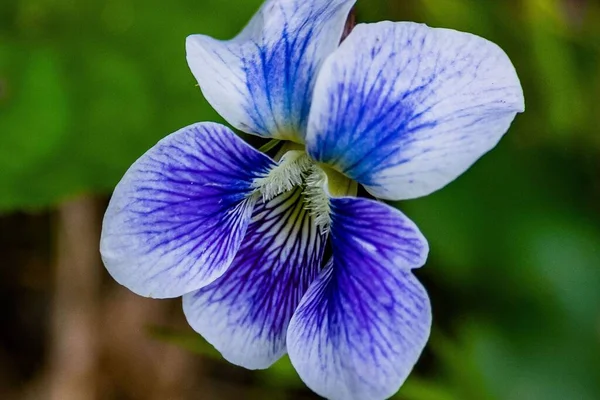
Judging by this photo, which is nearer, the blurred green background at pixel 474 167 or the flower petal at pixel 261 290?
the flower petal at pixel 261 290

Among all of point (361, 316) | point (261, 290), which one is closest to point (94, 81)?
point (261, 290)

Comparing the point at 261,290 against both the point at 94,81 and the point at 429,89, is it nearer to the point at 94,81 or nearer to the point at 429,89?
the point at 429,89

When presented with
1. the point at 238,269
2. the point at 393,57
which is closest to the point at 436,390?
the point at 238,269

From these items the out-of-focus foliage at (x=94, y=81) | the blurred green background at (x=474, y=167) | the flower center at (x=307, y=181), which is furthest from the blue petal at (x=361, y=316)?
the out-of-focus foliage at (x=94, y=81)

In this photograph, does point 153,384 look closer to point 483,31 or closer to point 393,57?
point 483,31

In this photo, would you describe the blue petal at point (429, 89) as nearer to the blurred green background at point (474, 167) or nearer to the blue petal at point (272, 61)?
the blue petal at point (272, 61)

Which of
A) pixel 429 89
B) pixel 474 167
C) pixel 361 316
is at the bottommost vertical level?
pixel 474 167
